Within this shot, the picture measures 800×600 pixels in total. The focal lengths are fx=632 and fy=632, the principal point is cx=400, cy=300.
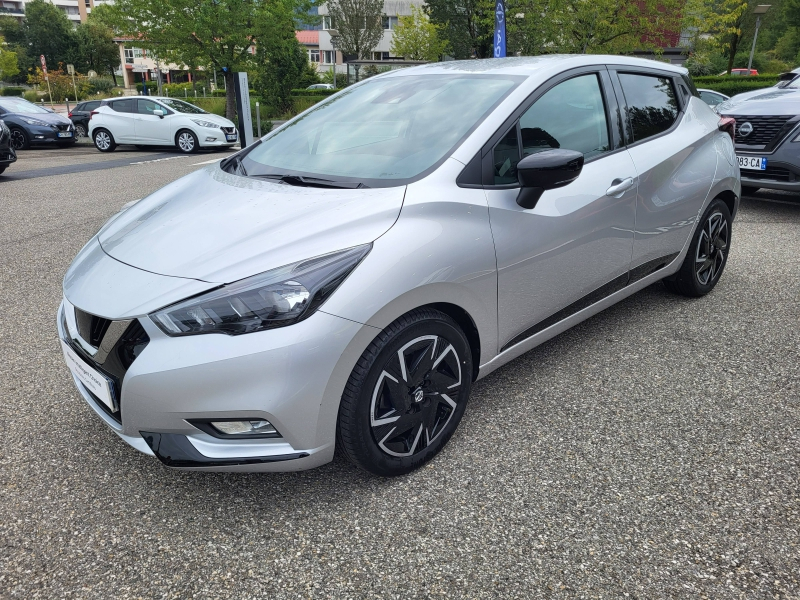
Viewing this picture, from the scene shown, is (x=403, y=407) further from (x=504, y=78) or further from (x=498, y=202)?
(x=504, y=78)

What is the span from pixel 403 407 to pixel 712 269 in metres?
3.04

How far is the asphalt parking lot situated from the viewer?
198cm

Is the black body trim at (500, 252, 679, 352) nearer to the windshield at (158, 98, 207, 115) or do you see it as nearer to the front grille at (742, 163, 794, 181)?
the front grille at (742, 163, 794, 181)

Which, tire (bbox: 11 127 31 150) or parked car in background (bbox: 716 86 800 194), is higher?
parked car in background (bbox: 716 86 800 194)

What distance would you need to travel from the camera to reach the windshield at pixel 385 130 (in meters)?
2.67

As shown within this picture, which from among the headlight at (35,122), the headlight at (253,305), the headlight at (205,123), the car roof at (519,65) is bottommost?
the headlight at (205,123)

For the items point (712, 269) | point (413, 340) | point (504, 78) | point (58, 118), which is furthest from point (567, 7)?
point (413, 340)

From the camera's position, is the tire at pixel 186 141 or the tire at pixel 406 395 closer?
the tire at pixel 406 395

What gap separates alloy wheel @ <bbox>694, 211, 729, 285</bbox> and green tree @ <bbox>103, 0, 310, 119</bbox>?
24.0 metres

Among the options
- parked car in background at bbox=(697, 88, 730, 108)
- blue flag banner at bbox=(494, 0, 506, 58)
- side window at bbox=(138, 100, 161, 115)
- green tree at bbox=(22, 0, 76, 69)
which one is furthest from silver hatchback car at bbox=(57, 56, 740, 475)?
green tree at bbox=(22, 0, 76, 69)

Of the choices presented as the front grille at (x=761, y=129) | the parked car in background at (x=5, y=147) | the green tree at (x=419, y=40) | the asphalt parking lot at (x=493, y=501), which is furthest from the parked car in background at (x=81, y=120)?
the green tree at (x=419, y=40)

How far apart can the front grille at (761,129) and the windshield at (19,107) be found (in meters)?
16.4

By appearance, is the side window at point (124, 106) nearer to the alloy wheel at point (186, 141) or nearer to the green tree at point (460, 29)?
the alloy wheel at point (186, 141)

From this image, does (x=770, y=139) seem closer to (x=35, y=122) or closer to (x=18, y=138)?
(x=35, y=122)
